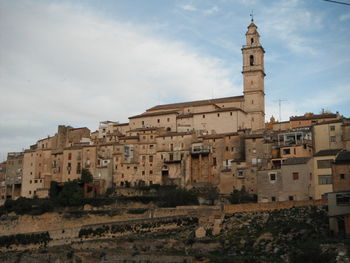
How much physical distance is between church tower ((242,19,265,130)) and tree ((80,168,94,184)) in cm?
2058

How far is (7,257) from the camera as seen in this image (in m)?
51.8

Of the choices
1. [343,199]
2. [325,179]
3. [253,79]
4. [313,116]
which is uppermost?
[253,79]

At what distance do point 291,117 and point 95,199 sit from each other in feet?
83.1

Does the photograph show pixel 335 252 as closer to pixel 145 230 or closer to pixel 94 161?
pixel 145 230

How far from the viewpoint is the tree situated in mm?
63909

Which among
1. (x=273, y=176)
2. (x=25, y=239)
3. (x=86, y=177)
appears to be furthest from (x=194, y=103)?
(x=25, y=239)

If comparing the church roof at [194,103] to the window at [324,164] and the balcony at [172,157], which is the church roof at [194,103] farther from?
the window at [324,164]

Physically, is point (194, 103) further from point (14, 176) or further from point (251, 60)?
point (14, 176)

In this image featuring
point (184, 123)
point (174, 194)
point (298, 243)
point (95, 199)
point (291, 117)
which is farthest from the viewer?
point (184, 123)

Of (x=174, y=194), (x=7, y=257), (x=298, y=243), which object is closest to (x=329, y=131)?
(x=174, y=194)

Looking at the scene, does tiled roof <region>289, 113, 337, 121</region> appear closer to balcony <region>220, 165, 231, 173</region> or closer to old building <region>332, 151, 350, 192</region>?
balcony <region>220, 165, 231, 173</region>

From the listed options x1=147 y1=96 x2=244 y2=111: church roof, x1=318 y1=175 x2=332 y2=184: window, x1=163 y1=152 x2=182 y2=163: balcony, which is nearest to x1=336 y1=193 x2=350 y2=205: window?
x1=318 y1=175 x2=332 y2=184: window

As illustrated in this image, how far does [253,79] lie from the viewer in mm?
71812

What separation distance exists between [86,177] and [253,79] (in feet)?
82.6
